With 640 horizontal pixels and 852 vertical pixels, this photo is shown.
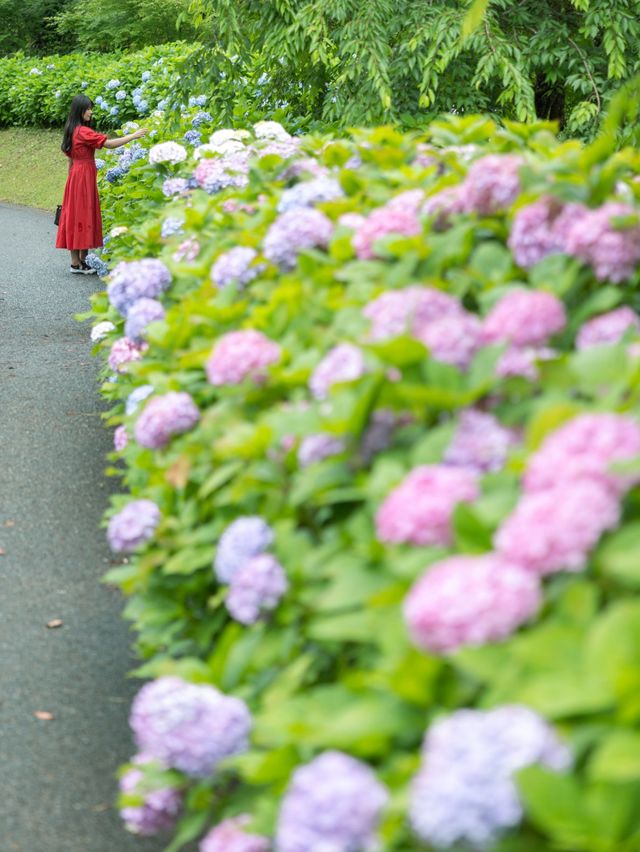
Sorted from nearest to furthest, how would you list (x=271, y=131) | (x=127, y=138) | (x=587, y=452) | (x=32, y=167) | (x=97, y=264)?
(x=587, y=452) → (x=271, y=131) → (x=127, y=138) → (x=97, y=264) → (x=32, y=167)

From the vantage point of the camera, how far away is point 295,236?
2.84 meters

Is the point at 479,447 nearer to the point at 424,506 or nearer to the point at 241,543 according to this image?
the point at 424,506

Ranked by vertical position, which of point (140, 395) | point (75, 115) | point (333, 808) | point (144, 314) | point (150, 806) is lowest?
point (75, 115)

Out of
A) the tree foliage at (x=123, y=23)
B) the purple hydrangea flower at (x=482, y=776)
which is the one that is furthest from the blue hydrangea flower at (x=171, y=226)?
the tree foliage at (x=123, y=23)

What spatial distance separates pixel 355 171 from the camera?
361 centimetres

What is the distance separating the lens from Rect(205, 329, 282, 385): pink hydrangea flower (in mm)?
2258

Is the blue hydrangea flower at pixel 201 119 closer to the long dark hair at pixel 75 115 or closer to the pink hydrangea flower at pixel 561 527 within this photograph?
the long dark hair at pixel 75 115

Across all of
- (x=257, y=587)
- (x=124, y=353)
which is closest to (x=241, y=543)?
(x=257, y=587)

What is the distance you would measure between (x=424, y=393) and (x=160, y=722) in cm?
69

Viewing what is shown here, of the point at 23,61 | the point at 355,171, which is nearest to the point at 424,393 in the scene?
the point at 355,171

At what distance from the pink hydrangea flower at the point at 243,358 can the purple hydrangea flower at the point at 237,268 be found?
2.30ft

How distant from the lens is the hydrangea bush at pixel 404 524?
1320 mm

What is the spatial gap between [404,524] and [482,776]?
384 mm

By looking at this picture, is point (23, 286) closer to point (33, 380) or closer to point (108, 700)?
point (33, 380)
